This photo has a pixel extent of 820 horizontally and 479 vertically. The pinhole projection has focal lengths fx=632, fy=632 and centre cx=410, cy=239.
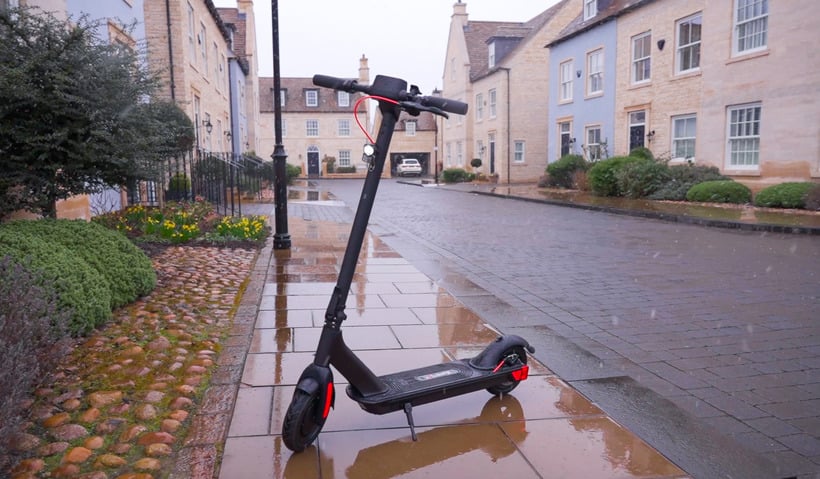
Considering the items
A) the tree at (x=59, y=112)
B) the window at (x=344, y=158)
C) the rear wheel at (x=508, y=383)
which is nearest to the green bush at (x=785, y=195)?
the rear wheel at (x=508, y=383)

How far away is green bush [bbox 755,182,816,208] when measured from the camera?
576 inches

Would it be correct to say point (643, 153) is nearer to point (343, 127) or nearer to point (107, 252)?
point (107, 252)

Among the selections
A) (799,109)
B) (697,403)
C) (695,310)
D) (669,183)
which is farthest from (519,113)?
(697,403)

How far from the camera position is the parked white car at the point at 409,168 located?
174 feet

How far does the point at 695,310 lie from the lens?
5.79 metres

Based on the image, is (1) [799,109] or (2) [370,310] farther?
(1) [799,109]

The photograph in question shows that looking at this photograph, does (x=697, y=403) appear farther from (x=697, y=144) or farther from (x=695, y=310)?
(x=697, y=144)

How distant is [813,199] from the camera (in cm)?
1406

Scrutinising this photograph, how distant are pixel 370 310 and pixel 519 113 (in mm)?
31060

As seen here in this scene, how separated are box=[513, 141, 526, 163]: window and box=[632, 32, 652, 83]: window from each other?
12.3 meters

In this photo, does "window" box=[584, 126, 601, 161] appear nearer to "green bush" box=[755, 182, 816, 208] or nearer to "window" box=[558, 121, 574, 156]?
"window" box=[558, 121, 574, 156]

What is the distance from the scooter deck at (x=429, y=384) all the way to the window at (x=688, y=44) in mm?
19404

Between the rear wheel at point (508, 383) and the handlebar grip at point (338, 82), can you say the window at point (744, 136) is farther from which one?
the handlebar grip at point (338, 82)

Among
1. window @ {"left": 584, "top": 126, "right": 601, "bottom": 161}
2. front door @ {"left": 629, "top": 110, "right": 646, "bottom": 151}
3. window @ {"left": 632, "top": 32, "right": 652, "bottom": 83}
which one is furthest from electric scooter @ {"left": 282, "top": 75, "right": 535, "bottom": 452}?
window @ {"left": 584, "top": 126, "right": 601, "bottom": 161}
